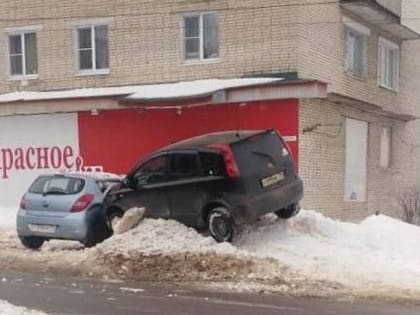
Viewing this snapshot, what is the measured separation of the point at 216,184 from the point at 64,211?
10.3 ft

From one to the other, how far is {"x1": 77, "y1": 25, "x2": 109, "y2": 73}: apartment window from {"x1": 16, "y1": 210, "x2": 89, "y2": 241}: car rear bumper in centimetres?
731

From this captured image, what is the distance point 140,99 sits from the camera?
19.0 m

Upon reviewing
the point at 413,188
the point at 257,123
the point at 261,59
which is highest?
the point at 261,59

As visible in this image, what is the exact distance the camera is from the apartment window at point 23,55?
22.7 metres

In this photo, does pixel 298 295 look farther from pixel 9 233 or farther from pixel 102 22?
pixel 102 22

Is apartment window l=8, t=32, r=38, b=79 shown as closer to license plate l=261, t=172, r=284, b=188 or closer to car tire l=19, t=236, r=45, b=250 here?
car tire l=19, t=236, r=45, b=250

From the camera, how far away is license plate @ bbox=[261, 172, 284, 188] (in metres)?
13.7

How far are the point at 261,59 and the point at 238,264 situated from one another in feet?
26.5

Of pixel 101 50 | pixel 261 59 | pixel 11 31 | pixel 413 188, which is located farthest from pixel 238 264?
pixel 413 188

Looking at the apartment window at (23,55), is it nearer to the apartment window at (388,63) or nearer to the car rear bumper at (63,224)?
the car rear bumper at (63,224)

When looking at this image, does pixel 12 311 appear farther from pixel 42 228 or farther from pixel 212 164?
pixel 42 228

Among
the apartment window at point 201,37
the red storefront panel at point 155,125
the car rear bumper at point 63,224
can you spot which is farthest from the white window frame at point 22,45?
A: the car rear bumper at point 63,224

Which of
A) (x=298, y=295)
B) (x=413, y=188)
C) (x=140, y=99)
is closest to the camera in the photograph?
(x=298, y=295)

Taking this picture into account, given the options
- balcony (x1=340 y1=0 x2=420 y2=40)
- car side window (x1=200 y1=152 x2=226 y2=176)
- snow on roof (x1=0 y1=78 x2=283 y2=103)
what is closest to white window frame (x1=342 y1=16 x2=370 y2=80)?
balcony (x1=340 y1=0 x2=420 y2=40)
